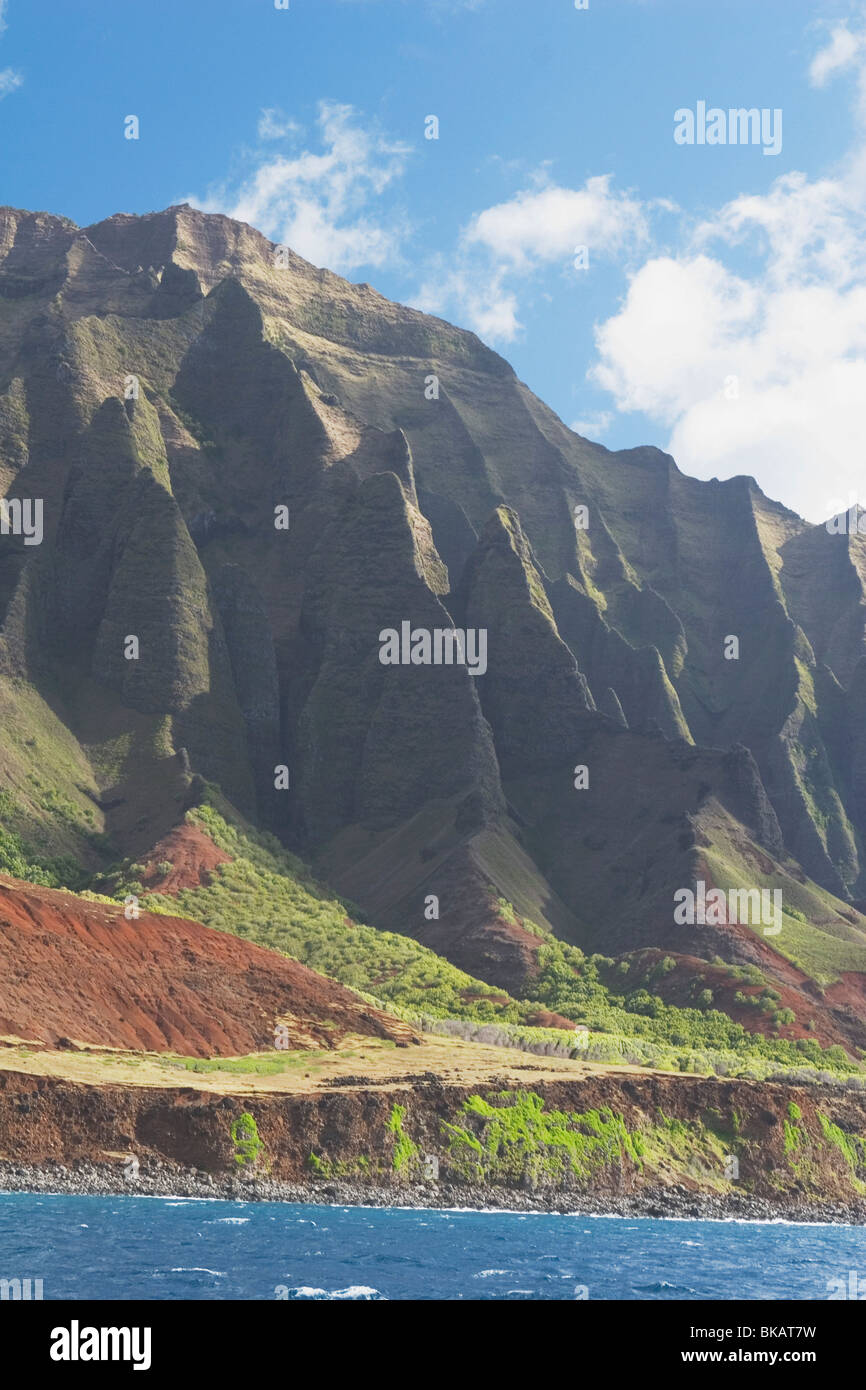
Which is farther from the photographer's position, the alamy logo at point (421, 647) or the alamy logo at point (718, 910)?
the alamy logo at point (421, 647)

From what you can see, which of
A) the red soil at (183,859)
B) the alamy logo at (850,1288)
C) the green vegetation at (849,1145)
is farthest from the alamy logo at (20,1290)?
the red soil at (183,859)

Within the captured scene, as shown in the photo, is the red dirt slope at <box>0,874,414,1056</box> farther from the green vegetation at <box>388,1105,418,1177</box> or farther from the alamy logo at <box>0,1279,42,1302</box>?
the alamy logo at <box>0,1279,42,1302</box>

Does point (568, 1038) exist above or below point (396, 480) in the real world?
below

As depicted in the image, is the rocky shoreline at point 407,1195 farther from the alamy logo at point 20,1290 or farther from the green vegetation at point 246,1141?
the alamy logo at point 20,1290

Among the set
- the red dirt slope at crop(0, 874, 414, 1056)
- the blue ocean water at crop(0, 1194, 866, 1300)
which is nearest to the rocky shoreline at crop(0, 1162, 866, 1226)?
the blue ocean water at crop(0, 1194, 866, 1300)
